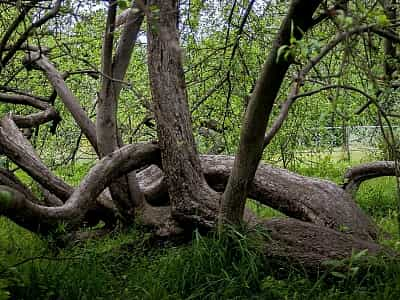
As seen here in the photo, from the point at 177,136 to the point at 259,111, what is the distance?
133 centimetres

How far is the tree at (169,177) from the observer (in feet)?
14.4

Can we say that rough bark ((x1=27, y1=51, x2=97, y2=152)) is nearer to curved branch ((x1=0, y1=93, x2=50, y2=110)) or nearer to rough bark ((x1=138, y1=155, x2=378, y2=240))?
curved branch ((x1=0, y1=93, x2=50, y2=110))

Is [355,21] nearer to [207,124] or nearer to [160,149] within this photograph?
[160,149]

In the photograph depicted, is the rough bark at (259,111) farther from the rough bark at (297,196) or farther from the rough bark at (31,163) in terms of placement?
the rough bark at (31,163)

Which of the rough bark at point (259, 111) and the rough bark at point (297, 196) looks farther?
the rough bark at point (297, 196)

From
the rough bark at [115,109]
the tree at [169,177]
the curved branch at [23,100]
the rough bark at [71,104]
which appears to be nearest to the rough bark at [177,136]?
the tree at [169,177]

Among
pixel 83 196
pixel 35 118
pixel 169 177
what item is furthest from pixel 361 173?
pixel 35 118

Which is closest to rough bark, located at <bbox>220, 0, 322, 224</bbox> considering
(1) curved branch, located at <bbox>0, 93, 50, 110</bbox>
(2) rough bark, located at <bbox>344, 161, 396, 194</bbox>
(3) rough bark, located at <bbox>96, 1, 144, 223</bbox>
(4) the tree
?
(4) the tree

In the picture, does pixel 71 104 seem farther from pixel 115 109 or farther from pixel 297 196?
pixel 297 196

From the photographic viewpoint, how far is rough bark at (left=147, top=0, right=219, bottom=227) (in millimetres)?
4984

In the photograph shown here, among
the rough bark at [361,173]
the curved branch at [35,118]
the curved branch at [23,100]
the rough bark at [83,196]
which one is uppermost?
the curved branch at [23,100]

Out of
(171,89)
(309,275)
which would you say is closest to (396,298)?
(309,275)

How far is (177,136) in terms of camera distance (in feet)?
16.4

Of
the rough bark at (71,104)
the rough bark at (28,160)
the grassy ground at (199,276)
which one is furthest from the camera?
the rough bark at (71,104)
